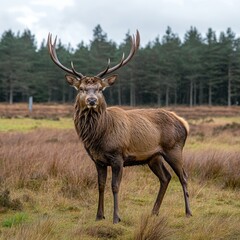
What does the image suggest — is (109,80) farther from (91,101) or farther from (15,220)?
(15,220)

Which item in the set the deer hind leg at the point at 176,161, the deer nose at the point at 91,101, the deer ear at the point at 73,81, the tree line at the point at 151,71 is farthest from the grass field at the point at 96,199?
the tree line at the point at 151,71

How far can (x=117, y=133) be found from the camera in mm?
6398

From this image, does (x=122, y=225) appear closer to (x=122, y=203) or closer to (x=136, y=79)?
(x=122, y=203)

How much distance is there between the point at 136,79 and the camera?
63.2 metres

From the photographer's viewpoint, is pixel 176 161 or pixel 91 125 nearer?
pixel 91 125

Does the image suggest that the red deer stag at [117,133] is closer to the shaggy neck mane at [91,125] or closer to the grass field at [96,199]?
the shaggy neck mane at [91,125]

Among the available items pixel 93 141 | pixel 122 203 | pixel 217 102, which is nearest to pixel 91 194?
pixel 122 203

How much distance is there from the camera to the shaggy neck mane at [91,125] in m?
6.25

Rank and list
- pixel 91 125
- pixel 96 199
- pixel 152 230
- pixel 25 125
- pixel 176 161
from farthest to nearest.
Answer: pixel 25 125, pixel 96 199, pixel 176 161, pixel 91 125, pixel 152 230

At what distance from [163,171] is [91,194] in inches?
52.2

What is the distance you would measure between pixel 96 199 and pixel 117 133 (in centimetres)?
165

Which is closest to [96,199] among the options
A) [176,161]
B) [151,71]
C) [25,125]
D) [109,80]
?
[176,161]

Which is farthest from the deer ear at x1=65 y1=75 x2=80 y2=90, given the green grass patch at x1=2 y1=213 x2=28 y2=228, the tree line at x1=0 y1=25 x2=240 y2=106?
the tree line at x1=0 y1=25 x2=240 y2=106

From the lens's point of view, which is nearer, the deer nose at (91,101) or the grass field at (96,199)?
the grass field at (96,199)
